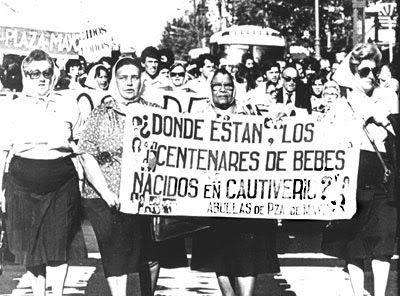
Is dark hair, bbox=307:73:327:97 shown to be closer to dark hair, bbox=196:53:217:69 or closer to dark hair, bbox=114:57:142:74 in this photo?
dark hair, bbox=196:53:217:69

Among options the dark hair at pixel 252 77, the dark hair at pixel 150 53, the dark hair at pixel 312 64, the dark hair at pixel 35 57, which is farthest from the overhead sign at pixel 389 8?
the dark hair at pixel 35 57

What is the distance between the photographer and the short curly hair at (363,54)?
754 cm

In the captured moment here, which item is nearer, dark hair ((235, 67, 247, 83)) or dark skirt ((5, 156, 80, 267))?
dark skirt ((5, 156, 80, 267))

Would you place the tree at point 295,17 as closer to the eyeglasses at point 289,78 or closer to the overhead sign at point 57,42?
the eyeglasses at point 289,78

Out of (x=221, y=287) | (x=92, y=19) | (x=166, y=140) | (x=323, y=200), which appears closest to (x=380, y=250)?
(x=323, y=200)

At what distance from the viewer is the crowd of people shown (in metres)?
7.27

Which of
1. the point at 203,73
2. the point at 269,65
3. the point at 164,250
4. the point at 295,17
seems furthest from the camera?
the point at 295,17

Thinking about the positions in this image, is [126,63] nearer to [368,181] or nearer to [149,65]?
[149,65]

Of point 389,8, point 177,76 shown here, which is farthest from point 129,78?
point 389,8

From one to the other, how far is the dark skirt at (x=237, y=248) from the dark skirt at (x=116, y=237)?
0.41 meters

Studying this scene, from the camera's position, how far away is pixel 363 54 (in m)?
7.54

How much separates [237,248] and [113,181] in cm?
95

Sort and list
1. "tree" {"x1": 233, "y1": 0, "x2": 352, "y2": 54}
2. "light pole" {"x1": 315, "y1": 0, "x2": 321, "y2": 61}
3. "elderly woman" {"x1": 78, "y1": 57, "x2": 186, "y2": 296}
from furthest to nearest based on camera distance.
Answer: "light pole" {"x1": 315, "y1": 0, "x2": 321, "y2": 61}
"tree" {"x1": 233, "y1": 0, "x2": 352, "y2": 54}
"elderly woman" {"x1": 78, "y1": 57, "x2": 186, "y2": 296}

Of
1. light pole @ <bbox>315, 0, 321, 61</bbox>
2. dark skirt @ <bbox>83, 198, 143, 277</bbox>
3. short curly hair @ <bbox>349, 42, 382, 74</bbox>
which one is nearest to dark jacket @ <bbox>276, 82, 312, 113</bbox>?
short curly hair @ <bbox>349, 42, 382, 74</bbox>
